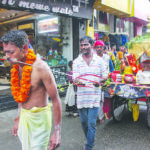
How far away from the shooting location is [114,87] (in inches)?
166

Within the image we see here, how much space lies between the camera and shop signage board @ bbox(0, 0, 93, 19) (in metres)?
5.82

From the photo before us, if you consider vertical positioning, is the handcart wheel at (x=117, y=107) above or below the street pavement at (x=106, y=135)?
above

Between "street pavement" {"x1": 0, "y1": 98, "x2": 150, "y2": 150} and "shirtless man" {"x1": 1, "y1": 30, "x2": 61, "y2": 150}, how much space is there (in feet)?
5.59

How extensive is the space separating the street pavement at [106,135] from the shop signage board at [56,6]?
10.7 ft

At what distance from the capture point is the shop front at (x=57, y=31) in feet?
26.0

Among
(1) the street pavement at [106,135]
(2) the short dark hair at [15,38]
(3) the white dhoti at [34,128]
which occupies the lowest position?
(1) the street pavement at [106,135]

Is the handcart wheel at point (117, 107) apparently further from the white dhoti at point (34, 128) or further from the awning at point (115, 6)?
the awning at point (115, 6)

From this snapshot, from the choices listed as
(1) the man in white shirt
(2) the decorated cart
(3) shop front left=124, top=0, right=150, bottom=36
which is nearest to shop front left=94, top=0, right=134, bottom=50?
(3) shop front left=124, top=0, right=150, bottom=36

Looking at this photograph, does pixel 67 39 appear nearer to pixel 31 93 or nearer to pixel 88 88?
pixel 88 88

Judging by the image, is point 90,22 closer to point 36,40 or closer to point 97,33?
point 97,33

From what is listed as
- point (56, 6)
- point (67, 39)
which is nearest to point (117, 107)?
point (56, 6)

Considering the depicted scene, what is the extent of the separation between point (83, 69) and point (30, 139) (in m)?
1.54

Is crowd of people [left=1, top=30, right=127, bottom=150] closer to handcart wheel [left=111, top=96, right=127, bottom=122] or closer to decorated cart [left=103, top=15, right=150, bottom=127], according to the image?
decorated cart [left=103, top=15, right=150, bottom=127]

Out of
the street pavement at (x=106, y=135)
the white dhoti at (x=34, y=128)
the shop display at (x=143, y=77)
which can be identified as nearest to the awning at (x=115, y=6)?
the shop display at (x=143, y=77)
